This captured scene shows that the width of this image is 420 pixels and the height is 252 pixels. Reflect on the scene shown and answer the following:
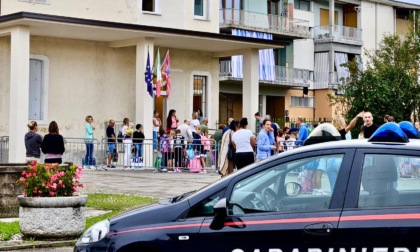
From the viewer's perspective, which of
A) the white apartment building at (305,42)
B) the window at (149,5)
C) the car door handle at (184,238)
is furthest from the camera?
the white apartment building at (305,42)

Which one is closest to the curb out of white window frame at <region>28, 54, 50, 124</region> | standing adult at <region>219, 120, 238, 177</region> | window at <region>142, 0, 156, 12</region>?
standing adult at <region>219, 120, 238, 177</region>

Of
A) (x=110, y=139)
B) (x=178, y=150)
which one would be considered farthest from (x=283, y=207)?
(x=110, y=139)

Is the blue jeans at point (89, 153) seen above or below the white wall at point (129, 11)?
below

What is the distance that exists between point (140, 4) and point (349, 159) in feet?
85.0

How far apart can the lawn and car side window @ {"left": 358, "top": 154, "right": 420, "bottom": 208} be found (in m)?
7.14

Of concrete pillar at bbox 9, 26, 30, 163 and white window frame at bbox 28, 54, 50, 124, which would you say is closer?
concrete pillar at bbox 9, 26, 30, 163

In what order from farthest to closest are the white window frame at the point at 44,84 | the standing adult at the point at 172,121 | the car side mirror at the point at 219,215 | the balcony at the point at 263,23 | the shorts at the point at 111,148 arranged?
the balcony at the point at 263,23
the standing adult at the point at 172,121
the white window frame at the point at 44,84
the shorts at the point at 111,148
the car side mirror at the point at 219,215

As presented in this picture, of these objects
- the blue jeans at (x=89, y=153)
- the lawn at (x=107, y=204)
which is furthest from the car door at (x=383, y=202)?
the blue jeans at (x=89, y=153)

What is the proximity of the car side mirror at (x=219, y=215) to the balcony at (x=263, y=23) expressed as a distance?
40.6m

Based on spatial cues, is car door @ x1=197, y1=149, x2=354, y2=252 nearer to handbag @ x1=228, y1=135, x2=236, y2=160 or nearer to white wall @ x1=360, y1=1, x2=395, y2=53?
handbag @ x1=228, y1=135, x2=236, y2=160

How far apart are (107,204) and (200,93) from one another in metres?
18.5

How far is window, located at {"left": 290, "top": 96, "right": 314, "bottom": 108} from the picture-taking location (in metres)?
54.0

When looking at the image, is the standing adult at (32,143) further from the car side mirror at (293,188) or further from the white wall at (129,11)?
the car side mirror at (293,188)

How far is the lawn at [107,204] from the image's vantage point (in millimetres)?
13039
